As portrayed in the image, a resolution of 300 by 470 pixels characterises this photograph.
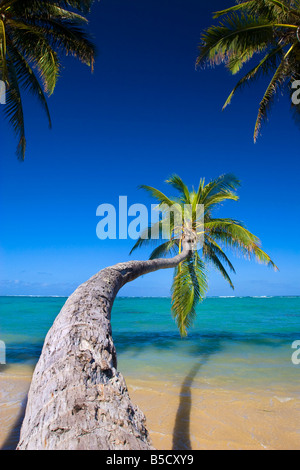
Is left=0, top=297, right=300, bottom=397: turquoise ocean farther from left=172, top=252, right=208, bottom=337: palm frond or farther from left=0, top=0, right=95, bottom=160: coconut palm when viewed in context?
left=0, top=0, right=95, bottom=160: coconut palm

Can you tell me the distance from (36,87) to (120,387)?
921 centimetres

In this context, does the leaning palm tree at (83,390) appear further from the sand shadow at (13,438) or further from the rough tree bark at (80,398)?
the sand shadow at (13,438)

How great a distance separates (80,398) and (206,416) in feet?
16.4

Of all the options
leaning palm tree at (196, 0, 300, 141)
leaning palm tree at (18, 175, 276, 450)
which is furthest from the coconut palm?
leaning palm tree at (18, 175, 276, 450)

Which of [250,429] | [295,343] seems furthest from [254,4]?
[295,343]

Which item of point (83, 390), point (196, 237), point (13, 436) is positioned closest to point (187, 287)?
point (196, 237)

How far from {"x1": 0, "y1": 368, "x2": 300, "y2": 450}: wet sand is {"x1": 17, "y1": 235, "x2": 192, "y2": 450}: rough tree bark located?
12.3 feet

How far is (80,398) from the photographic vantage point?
3.65 feet

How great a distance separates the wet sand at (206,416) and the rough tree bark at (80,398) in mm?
3743

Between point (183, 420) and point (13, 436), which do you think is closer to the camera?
point (13, 436)

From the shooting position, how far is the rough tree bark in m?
0.95

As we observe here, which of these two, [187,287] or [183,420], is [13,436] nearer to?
[183,420]

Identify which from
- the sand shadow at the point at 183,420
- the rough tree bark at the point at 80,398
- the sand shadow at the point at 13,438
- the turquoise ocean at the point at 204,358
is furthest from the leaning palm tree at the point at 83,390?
the turquoise ocean at the point at 204,358
